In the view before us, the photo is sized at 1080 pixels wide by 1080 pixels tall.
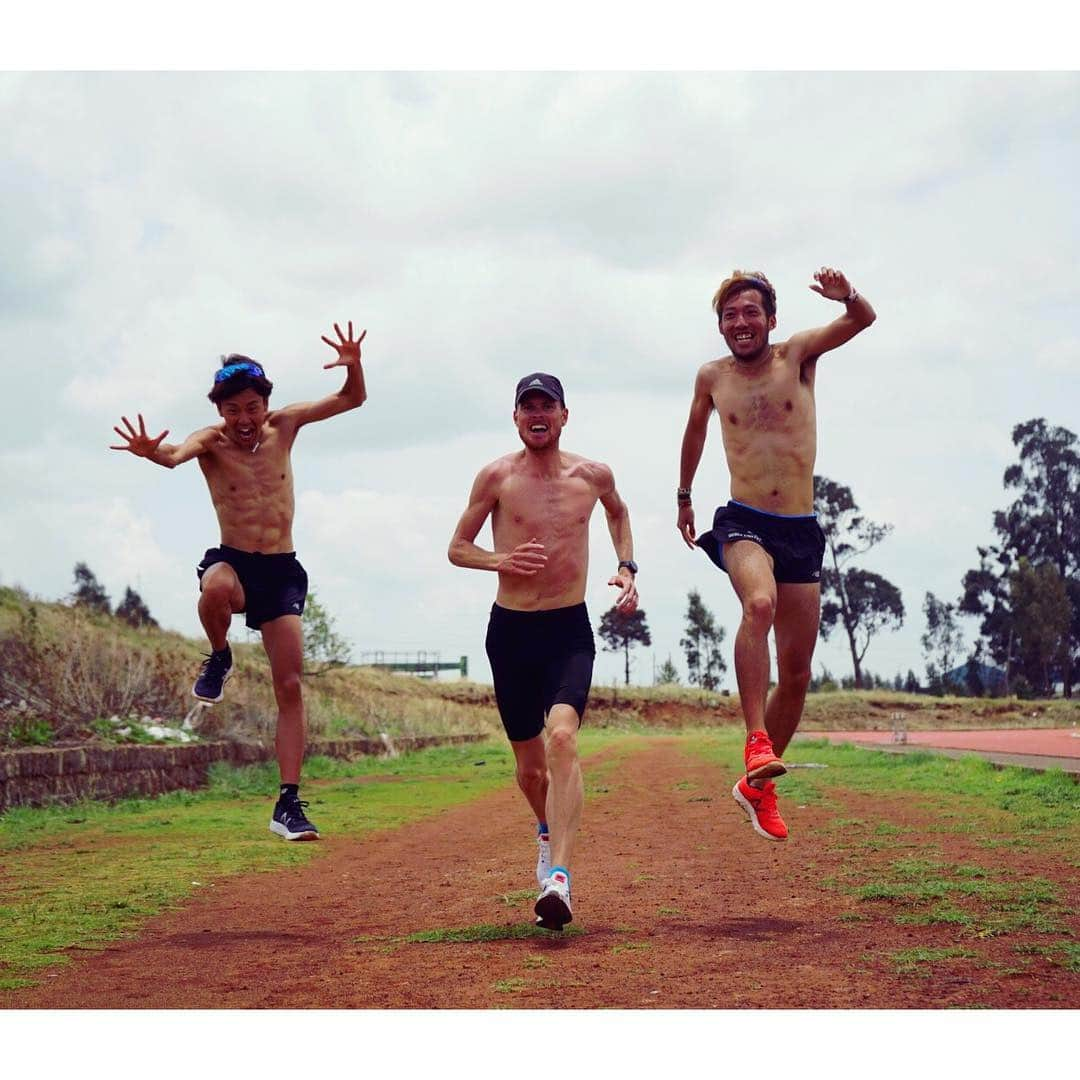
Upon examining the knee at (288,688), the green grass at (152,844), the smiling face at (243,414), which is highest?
the smiling face at (243,414)

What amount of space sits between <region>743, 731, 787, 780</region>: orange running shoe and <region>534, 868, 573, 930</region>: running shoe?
4.39 ft

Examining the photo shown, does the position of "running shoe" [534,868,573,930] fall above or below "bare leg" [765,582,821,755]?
below

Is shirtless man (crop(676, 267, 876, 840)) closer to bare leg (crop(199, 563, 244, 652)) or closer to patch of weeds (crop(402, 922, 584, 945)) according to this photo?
patch of weeds (crop(402, 922, 584, 945))

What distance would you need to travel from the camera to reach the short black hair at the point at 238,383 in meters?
9.02

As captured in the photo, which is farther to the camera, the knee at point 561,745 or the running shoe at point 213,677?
the running shoe at point 213,677

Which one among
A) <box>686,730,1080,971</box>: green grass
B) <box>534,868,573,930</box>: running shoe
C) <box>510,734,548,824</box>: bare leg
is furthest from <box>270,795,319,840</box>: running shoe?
<box>686,730,1080,971</box>: green grass

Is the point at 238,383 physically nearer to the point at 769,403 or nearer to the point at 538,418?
the point at 538,418

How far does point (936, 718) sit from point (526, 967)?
60260 millimetres

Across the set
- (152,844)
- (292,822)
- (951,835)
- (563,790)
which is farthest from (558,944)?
(152,844)

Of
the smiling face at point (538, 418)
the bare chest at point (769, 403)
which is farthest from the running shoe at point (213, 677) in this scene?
the bare chest at point (769, 403)

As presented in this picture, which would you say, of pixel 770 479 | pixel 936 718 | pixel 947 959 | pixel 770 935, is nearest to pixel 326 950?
pixel 770 935

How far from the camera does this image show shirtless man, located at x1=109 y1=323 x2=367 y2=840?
9.04 metres

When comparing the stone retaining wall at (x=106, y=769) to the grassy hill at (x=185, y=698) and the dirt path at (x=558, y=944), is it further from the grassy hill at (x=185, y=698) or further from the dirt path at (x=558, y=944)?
the dirt path at (x=558, y=944)

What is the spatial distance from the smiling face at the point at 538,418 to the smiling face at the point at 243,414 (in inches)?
82.4
